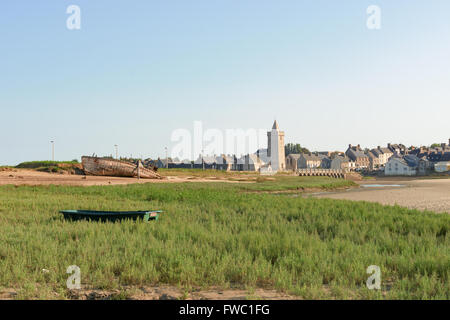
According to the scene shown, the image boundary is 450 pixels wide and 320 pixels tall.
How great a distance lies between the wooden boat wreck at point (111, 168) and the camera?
157ft

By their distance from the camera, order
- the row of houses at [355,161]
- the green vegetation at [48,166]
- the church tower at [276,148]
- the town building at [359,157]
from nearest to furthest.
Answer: the green vegetation at [48,166] → the row of houses at [355,161] → the church tower at [276,148] → the town building at [359,157]

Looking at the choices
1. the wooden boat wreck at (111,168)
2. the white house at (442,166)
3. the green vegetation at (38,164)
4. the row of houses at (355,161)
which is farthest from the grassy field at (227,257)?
the white house at (442,166)

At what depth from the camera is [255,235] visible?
10938mm

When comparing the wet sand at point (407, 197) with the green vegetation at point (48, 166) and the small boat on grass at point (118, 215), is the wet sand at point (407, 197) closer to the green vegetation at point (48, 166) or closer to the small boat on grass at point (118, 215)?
the small boat on grass at point (118, 215)

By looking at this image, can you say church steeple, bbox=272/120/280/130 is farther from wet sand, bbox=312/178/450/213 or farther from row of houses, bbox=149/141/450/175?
wet sand, bbox=312/178/450/213

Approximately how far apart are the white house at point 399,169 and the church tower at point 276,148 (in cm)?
3550

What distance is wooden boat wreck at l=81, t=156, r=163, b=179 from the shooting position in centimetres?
4772

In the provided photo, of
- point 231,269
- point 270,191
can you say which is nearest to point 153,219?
point 231,269

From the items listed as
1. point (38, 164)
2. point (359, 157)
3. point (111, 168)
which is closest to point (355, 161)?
point (359, 157)

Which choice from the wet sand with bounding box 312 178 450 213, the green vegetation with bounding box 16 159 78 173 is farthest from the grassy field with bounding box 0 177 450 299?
the green vegetation with bounding box 16 159 78 173

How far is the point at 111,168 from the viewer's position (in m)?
48.4

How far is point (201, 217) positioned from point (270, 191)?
2512 cm

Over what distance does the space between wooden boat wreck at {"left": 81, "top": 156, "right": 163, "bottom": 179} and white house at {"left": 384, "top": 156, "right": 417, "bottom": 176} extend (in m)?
80.1
